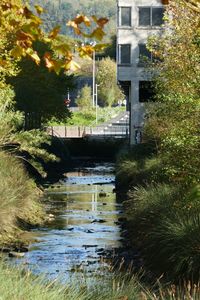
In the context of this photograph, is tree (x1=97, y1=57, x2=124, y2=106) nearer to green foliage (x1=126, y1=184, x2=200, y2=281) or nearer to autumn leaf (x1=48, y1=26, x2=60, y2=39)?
green foliage (x1=126, y1=184, x2=200, y2=281)

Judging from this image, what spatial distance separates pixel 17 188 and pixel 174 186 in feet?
20.8

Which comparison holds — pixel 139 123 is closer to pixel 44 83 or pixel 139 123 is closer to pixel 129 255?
pixel 44 83

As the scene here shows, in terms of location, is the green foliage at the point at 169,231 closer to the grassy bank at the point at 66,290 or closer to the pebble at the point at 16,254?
the pebble at the point at 16,254

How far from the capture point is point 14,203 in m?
27.3

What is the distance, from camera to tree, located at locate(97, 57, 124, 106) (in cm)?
15462

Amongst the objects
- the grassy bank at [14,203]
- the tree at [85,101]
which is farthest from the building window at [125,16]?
the tree at [85,101]

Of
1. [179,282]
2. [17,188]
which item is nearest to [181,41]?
[17,188]

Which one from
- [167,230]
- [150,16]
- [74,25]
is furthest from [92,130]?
[74,25]

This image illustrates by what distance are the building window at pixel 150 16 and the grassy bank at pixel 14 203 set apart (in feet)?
126

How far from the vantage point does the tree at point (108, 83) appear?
154625 millimetres

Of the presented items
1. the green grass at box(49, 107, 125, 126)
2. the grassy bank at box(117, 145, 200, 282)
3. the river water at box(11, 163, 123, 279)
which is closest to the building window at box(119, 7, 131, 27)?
the river water at box(11, 163, 123, 279)

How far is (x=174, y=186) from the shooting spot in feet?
82.1

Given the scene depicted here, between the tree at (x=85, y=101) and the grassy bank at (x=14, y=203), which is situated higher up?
the grassy bank at (x=14, y=203)

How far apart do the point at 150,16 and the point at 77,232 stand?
150 feet
